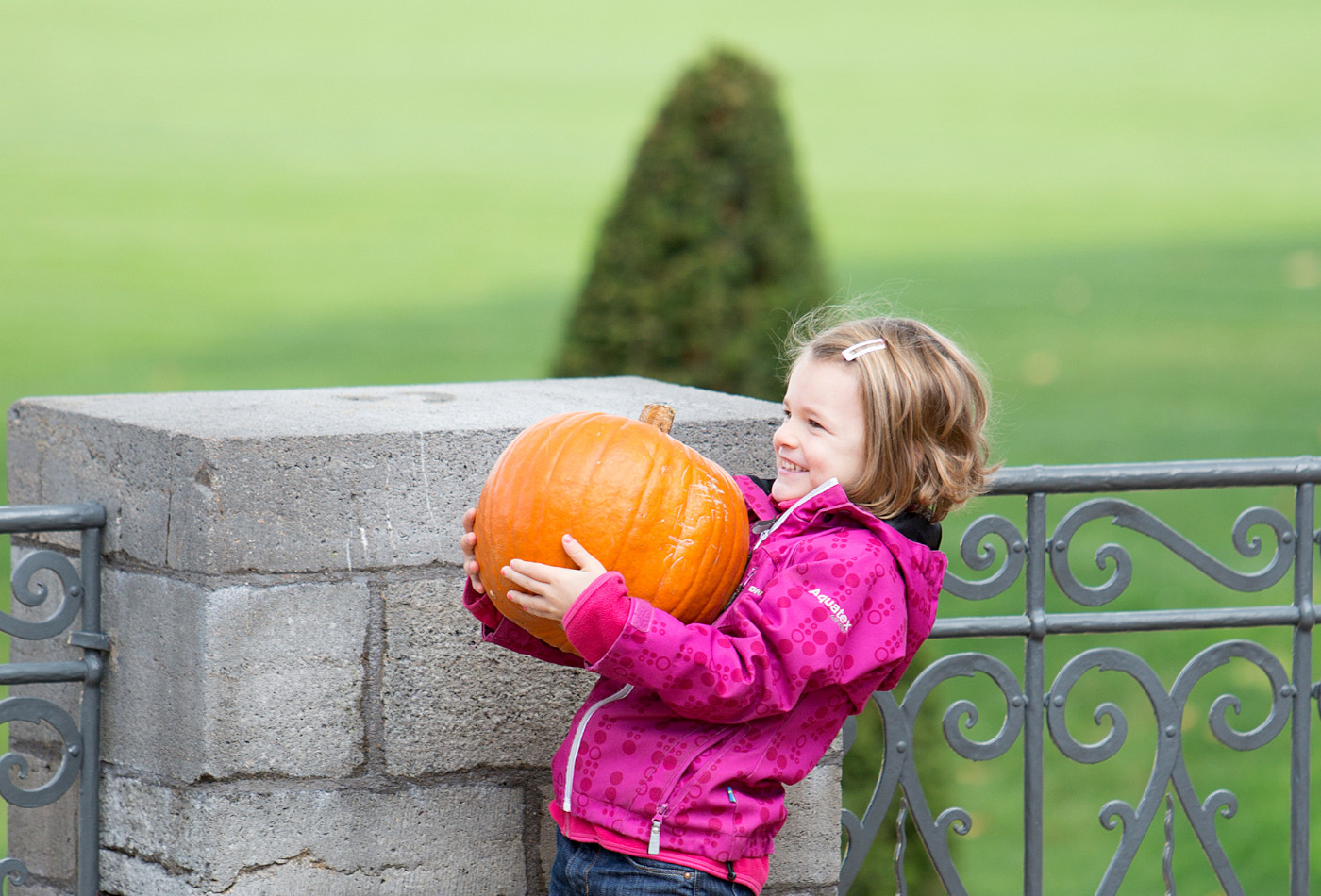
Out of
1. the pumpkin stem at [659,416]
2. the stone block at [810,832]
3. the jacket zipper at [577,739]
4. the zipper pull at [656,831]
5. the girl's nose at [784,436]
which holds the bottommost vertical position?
the stone block at [810,832]

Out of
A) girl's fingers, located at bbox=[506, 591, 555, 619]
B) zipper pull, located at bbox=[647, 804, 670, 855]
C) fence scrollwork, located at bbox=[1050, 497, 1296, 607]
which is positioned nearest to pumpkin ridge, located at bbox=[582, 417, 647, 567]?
girl's fingers, located at bbox=[506, 591, 555, 619]

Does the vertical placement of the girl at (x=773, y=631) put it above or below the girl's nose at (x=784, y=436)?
below

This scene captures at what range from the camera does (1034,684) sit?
298 centimetres

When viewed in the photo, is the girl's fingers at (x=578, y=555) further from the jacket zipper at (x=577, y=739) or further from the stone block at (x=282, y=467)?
the stone block at (x=282, y=467)

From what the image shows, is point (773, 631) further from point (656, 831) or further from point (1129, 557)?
point (1129, 557)

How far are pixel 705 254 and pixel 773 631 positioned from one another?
10.9 feet

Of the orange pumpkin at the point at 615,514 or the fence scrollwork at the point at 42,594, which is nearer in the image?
the orange pumpkin at the point at 615,514

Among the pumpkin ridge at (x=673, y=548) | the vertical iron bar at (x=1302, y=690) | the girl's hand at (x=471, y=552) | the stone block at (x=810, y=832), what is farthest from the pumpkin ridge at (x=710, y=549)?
the vertical iron bar at (x=1302, y=690)

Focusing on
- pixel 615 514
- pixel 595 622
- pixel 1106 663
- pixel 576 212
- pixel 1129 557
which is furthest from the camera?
pixel 576 212

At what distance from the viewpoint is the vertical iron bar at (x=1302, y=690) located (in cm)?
306

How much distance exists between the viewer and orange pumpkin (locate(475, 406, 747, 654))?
6.95 feet

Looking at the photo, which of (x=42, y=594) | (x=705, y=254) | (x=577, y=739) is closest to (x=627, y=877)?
(x=577, y=739)

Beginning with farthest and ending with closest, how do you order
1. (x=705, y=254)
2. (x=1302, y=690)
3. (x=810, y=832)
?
(x=705, y=254), (x=1302, y=690), (x=810, y=832)

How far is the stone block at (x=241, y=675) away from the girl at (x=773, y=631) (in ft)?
0.93
